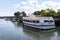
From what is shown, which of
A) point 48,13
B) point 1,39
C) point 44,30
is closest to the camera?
point 1,39

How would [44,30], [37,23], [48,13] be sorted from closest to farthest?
[44,30], [37,23], [48,13]

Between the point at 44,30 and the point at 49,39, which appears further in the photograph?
the point at 44,30

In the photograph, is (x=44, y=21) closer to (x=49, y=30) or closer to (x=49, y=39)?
(x=49, y=30)

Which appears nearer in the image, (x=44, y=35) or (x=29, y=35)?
(x=44, y=35)

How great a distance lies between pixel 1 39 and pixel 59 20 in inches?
991

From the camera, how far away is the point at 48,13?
208 ft

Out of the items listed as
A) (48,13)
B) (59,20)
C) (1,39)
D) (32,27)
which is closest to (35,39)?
(1,39)

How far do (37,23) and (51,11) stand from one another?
105ft

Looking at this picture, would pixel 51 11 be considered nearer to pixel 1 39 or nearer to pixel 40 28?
pixel 40 28

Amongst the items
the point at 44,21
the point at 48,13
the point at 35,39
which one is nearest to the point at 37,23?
the point at 44,21

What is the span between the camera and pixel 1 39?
21531mm

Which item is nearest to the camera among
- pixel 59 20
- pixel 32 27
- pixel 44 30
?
pixel 44 30

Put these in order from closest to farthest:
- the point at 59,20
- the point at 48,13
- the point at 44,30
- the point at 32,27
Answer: the point at 44,30, the point at 32,27, the point at 59,20, the point at 48,13

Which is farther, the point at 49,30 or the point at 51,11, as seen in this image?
the point at 51,11
